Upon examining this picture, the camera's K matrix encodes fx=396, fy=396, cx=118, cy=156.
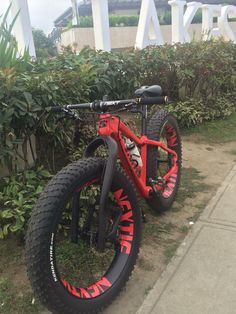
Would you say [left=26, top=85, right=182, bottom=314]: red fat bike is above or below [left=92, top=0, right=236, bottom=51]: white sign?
below

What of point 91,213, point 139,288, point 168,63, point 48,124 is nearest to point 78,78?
point 48,124

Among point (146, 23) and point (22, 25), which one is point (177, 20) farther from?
point (22, 25)

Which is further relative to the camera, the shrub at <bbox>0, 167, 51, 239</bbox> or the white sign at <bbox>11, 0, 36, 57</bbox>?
the white sign at <bbox>11, 0, 36, 57</bbox>

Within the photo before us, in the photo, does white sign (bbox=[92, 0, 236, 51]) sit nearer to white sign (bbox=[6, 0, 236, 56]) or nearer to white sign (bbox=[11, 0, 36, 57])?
white sign (bbox=[6, 0, 236, 56])

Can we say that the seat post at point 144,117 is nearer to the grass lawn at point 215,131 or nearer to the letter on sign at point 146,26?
the grass lawn at point 215,131

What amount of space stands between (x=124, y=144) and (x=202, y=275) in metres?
1.10

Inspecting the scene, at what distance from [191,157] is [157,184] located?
2.08 m

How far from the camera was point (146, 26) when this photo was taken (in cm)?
798

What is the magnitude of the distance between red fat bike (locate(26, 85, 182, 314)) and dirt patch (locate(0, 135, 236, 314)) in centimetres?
13

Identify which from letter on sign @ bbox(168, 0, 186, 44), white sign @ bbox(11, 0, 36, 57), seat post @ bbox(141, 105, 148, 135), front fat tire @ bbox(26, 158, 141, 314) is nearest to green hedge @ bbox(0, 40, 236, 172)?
seat post @ bbox(141, 105, 148, 135)

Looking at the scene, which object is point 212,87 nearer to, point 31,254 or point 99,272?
point 99,272

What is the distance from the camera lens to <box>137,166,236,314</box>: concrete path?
2.51 m

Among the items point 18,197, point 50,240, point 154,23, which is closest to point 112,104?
point 50,240

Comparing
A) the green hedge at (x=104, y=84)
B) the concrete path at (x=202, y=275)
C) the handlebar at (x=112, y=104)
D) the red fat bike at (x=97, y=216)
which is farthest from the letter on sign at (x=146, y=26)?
the handlebar at (x=112, y=104)
